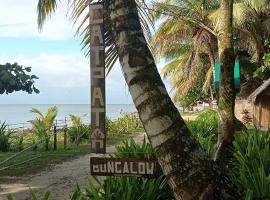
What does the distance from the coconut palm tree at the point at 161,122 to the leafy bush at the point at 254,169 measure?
543mm

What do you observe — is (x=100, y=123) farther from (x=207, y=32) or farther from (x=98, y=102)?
(x=207, y=32)

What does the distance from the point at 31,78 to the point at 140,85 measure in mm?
4417

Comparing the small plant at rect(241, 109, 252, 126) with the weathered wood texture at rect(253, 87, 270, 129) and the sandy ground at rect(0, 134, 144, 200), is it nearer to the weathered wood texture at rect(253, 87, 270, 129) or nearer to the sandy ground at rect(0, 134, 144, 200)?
the weathered wood texture at rect(253, 87, 270, 129)

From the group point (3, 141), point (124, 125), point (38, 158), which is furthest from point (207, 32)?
point (38, 158)

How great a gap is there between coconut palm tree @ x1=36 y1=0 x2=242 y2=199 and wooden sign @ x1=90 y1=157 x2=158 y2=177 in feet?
1.47

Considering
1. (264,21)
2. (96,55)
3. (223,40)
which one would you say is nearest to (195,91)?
(264,21)

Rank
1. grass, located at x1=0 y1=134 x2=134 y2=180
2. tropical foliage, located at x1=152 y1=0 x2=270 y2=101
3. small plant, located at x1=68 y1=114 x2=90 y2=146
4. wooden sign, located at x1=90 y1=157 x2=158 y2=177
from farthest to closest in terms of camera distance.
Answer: tropical foliage, located at x1=152 y1=0 x2=270 y2=101, small plant, located at x1=68 y1=114 x2=90 y2=146, grass, located at x1=0 y1=134 x2=134 y2=180, wooden sign, located at x1=90 y1=157 x2=158 y2=177

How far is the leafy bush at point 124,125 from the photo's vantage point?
78.0 ft

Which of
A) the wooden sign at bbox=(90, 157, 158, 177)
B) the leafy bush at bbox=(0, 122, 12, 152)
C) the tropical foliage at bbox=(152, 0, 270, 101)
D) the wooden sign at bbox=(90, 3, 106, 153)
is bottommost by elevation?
the leafy bush at bbox=(0, 122, 12, 152)

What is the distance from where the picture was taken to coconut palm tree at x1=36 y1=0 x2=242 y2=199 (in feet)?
11.2

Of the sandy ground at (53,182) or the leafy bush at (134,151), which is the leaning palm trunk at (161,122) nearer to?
the leafy bush at (134,151)

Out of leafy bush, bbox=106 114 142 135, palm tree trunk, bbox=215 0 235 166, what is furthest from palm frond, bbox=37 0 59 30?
leafy bush, bbox=106 114 142 135

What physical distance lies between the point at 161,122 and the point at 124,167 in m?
0.74

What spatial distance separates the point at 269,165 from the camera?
18.8 ft
